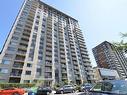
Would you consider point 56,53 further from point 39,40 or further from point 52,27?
point 52,27

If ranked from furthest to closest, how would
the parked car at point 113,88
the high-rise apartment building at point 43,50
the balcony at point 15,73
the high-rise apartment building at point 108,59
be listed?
the high-rise apartment building at point 108,59
the high-rise apartment building at point 43,50
the balcony at point 15,73
the parked car at point 113,88

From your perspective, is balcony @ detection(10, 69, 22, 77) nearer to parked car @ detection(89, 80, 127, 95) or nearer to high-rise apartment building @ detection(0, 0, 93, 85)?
high-rise apartment building @ detection(0, 0, 93, 85)

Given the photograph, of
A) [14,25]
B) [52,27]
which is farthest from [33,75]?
[52,27]

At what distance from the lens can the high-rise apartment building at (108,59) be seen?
128m

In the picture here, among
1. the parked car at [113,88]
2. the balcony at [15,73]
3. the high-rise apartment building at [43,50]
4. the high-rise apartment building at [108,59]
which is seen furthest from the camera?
the high-rise apartment building at [108,59]

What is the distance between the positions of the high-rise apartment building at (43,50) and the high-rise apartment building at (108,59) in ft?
161

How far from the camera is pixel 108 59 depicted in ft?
425

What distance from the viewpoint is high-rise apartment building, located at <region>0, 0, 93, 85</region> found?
51.6 m

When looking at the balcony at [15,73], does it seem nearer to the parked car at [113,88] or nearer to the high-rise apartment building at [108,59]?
the parked car at [113,88]

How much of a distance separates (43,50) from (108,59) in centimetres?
8379

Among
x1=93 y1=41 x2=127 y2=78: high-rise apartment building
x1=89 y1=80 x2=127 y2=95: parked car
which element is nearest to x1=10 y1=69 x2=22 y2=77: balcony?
x1=89 y1=80 x2=127 y2=95: parked car

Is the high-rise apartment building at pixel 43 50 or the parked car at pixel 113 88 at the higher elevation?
the high-rise apartment building at pixel 43 50

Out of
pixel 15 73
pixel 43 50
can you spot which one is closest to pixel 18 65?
pixel 15 73

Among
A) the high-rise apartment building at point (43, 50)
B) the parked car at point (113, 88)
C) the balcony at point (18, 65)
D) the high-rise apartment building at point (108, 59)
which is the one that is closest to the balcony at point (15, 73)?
the high-rise apartment building at point (43, 50)
